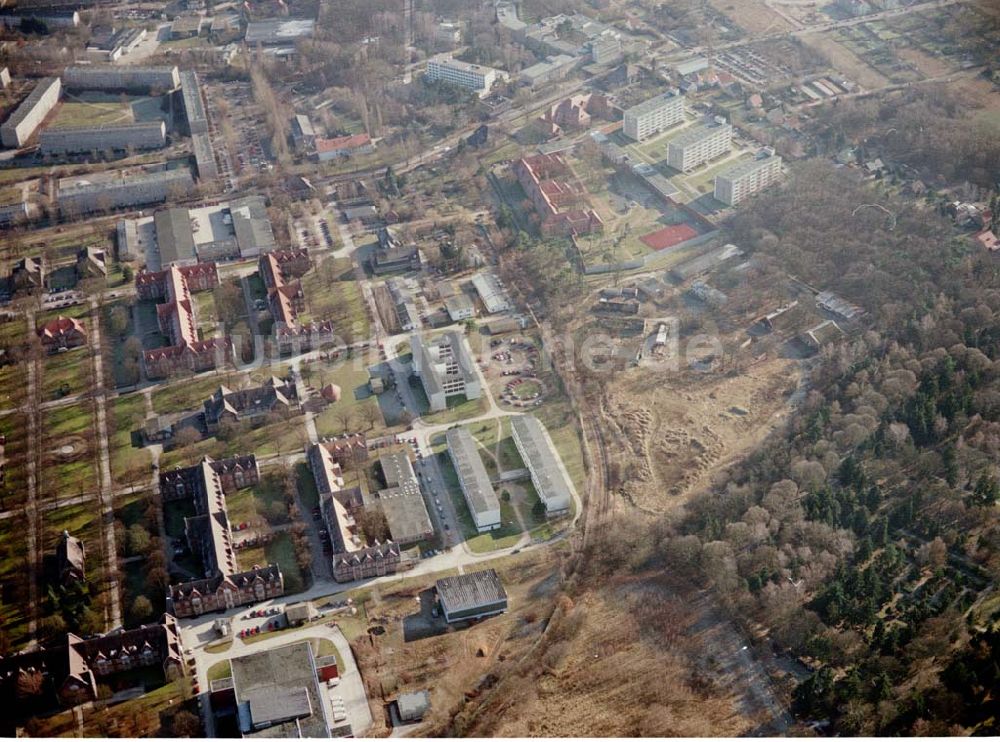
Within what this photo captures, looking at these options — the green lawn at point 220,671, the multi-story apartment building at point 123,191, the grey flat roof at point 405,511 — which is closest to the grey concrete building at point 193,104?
the multi-story apartment building at point 123,191

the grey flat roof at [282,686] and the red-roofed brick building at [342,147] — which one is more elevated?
the red-roofed brick building at [342,147]

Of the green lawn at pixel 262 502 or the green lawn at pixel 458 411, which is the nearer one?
the green lawn at pixel 262 502

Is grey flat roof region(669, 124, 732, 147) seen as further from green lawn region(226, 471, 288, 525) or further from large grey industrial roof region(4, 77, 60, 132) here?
large grey industrial roof region(4, 77, 60, 132)

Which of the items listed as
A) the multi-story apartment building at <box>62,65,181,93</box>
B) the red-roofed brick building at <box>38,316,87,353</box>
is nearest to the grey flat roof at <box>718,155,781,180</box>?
the red-roofed brick building at <box>38,316,87,353</box>

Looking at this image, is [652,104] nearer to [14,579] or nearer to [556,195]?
[556,195]

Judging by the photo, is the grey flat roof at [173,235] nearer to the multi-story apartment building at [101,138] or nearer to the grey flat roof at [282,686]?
the multi-story apartment building at [101,138]

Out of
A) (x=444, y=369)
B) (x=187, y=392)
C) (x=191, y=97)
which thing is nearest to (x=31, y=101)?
(x=191, y=97)

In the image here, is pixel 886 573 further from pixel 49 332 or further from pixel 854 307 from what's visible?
pixel 49 332
